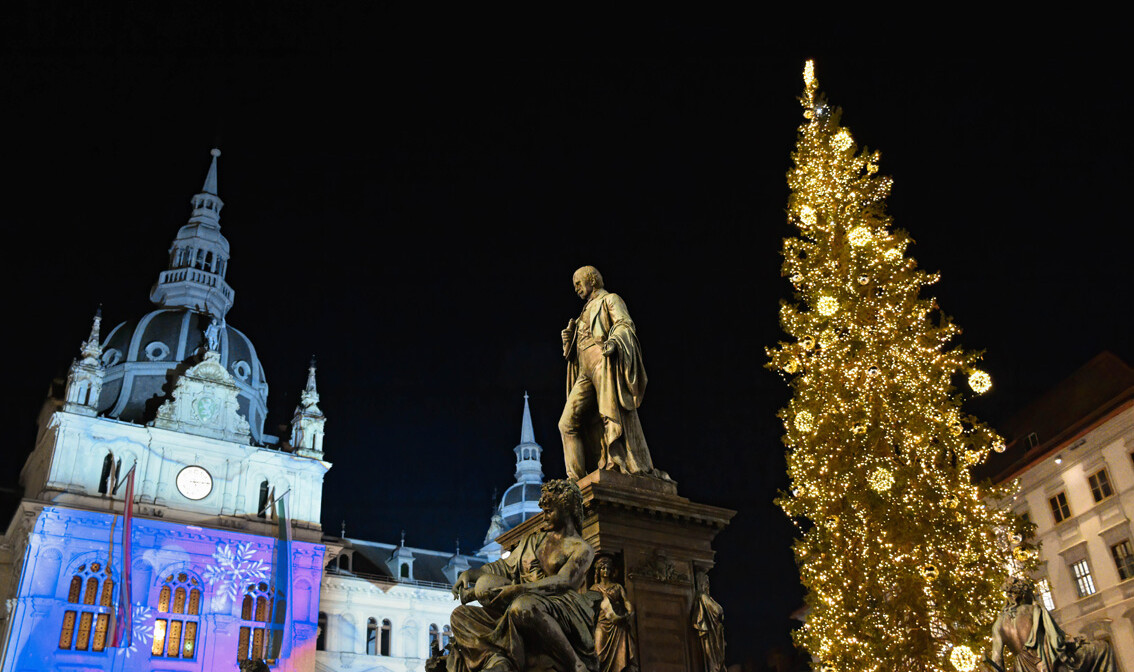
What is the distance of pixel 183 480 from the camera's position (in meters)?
42.1

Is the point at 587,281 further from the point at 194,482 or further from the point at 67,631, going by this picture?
the point at 194,482

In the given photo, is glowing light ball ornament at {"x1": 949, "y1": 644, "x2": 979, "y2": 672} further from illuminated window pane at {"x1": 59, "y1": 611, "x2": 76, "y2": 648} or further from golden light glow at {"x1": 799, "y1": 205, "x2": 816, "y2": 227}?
illuminated window pane at {"x1": 59, "y1": 611, "x2": 76, "y2": 648}

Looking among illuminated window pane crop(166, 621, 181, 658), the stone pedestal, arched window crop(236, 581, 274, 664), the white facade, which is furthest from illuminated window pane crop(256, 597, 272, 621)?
the stone pedestal

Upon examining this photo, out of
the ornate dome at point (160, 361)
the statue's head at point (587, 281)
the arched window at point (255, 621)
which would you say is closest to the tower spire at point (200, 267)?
the ornate dome at point (160, 361)

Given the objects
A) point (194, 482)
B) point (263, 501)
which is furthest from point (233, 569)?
point (194, 482)

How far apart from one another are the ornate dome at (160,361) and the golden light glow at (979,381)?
3954 centimetres

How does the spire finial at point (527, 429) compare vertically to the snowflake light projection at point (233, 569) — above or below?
above

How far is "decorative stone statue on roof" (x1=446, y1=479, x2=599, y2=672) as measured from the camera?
20.0ft

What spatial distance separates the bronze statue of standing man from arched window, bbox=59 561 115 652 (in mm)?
34905

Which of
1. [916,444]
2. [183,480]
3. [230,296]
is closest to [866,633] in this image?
[916,444]

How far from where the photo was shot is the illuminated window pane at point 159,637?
37500mm

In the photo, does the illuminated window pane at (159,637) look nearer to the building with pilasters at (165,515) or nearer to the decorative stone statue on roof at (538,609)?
the building with pilasters at (165,515)

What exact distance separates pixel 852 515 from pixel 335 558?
41.2 meters

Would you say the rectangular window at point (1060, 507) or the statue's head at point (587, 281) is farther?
the rectangular window at point (1060, 507)
